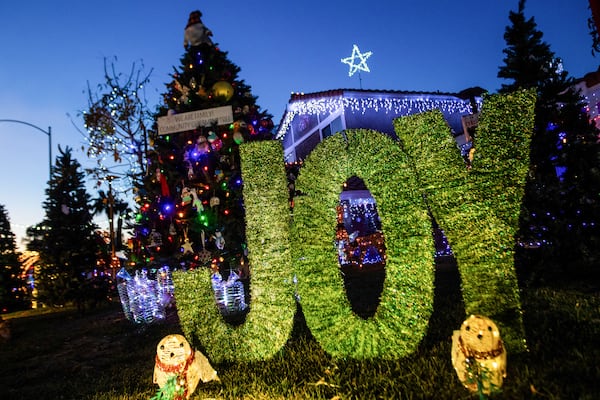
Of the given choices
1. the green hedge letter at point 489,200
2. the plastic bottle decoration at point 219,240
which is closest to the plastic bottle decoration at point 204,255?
the plastic bottle decoration at point 219,240

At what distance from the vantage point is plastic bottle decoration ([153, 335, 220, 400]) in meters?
3.11

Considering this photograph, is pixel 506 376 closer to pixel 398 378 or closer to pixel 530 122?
pixel 398 378

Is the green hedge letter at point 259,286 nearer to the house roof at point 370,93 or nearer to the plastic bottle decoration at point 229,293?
the plastic bottle decoration at point 229,293

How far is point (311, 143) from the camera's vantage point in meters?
20.3

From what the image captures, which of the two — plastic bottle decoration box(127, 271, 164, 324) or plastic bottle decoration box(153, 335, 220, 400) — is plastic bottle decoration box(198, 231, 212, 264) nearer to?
plastic bottle decoration box(127, 271, 164, 324)

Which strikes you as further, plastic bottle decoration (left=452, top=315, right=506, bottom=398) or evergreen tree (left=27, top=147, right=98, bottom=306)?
evergreen tree (left=27, top=147, right=98, bottom=306)

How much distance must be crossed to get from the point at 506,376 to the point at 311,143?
18192 millimetres

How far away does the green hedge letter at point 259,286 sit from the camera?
3949 mm

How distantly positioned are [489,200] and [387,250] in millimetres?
1081

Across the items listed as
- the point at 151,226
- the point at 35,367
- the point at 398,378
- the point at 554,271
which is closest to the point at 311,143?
the point at 151,226

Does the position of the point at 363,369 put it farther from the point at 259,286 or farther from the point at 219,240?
the point at 219,240

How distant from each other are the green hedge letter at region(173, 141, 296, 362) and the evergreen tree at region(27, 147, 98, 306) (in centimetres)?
992

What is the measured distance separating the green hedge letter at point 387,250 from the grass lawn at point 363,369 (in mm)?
281

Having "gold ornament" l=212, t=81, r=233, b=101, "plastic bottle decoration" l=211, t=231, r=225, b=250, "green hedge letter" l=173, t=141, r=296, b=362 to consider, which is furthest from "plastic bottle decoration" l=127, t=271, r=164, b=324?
"gold ornament" l=212, t=81, r=233, b=101
